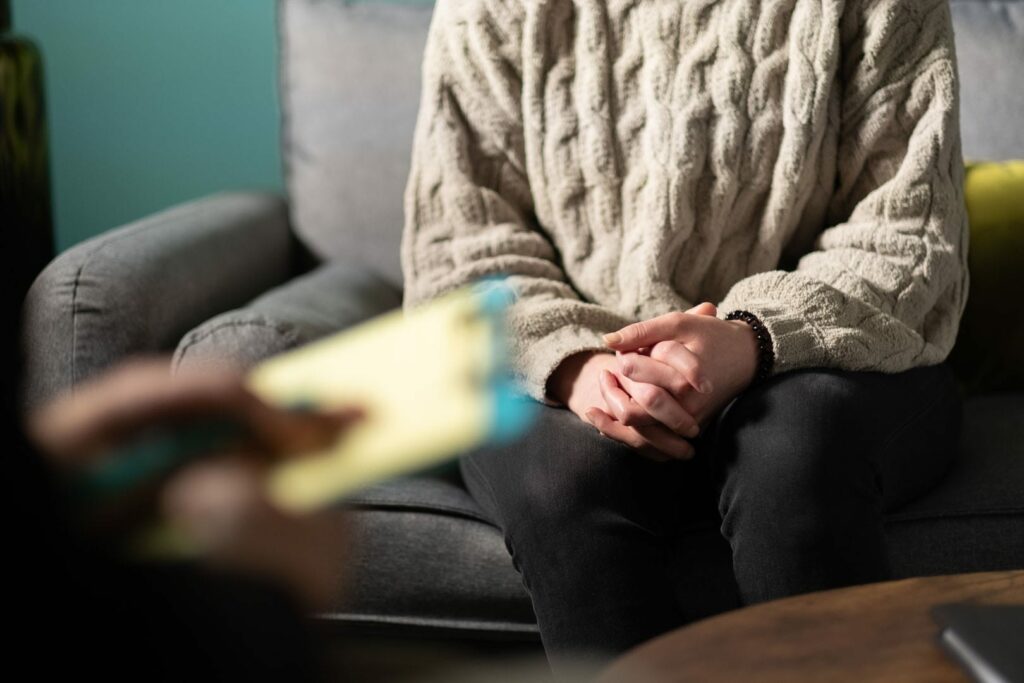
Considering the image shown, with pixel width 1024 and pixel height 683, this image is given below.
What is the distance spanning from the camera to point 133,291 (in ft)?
3.53

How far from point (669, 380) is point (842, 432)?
14cm

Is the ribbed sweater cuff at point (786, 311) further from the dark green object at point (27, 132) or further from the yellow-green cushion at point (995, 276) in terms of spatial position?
the dark green object at point (27, 132)

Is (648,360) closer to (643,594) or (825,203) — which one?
(643,594)

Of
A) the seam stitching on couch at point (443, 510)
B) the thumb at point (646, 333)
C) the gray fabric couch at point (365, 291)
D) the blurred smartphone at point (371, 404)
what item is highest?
the blurred smartphone at point (371, 404)

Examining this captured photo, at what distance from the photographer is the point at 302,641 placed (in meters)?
0.17

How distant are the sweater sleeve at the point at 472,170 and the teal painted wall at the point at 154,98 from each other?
82cm

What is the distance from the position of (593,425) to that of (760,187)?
31 centimetres

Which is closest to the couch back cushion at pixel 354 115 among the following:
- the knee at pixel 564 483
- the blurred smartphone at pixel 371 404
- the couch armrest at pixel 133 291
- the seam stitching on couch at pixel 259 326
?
the couch armrest at pixel 133 291

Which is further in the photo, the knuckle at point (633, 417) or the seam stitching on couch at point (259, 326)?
the seam stitching on couch at point (259, 326)

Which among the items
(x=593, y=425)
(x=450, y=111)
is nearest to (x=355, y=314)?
(x=450, y=111)

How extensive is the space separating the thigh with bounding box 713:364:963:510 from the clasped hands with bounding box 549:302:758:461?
0.03 m

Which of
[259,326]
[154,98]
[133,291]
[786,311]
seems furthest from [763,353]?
[154,98]

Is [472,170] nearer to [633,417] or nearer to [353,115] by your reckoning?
[633,417]

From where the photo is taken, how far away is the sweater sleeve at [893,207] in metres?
0.98
